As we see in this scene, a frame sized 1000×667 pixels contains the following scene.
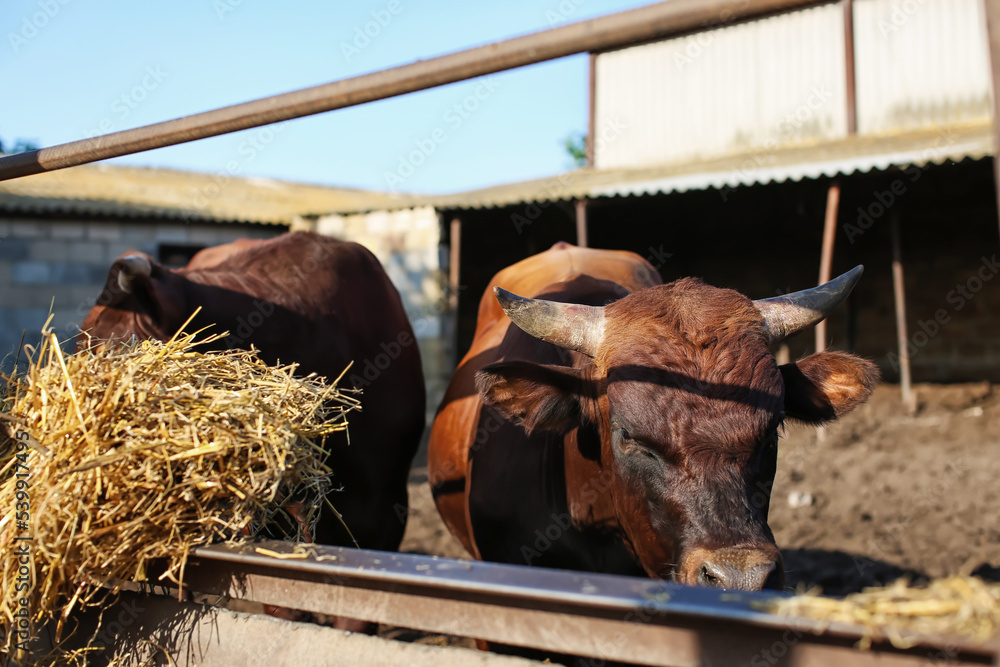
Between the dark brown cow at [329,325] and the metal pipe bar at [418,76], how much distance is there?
0.72 meters

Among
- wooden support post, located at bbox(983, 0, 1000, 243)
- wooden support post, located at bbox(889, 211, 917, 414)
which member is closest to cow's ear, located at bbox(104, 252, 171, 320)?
wooden support post, located at bbox(983, 0, 1000, 243)

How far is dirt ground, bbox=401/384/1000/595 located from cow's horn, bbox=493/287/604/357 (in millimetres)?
2430

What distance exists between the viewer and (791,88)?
12.2m

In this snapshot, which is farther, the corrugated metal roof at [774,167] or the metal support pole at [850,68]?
the metal support pole at [850,68]

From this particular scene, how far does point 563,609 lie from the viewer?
1271 millimetres

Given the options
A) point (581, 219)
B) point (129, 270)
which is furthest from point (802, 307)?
point (581, 219)

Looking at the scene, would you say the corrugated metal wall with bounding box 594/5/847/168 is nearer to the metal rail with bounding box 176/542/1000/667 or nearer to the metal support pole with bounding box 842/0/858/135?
the metal support pole with bounding box 842/0/858/135

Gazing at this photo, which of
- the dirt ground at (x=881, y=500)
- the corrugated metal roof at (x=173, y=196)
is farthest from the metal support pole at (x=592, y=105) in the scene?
the dirt ground at (x=881, y=500)

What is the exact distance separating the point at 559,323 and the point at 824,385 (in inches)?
35.7

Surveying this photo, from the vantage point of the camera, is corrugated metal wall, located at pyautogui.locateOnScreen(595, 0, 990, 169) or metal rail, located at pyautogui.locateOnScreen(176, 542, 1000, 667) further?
corrugated metal wall, located at pyautogui.locateOnScreen(595, 0, 990, 169)

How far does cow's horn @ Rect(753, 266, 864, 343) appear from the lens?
2.48 m

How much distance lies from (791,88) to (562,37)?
12012mm
